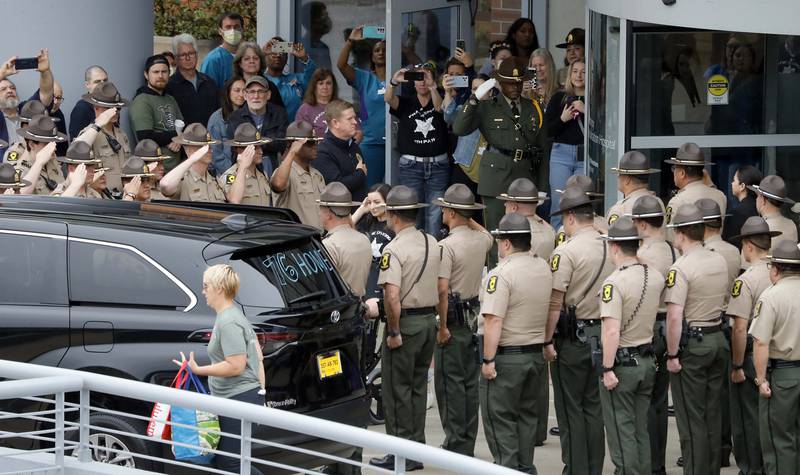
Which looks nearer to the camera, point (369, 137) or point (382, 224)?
point (382, 224)

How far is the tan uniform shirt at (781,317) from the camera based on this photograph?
9.27 meters

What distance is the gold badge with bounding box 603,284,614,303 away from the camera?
929 centimetres

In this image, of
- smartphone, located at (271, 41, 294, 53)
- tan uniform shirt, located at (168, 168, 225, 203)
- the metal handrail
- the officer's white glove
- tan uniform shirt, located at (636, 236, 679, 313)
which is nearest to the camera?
the metal handrail

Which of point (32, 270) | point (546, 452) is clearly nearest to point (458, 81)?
point (546, 452)


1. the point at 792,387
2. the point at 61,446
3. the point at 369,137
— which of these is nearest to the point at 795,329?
the point at 792,387

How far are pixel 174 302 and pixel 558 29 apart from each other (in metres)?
9.64

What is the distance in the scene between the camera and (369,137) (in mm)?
16938

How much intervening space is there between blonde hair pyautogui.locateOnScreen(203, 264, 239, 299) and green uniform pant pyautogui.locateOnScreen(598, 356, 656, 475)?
278 centimetres

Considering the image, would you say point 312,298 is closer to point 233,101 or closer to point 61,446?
point 61,446

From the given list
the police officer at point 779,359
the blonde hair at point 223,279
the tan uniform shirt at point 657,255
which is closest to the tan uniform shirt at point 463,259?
the tan uniform shirt at point 657,255

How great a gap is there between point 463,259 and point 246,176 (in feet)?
8.26

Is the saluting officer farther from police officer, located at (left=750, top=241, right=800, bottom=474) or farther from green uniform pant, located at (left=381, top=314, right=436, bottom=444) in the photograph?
police officer, located at (left=750, top=241, right=800, bottom=474)

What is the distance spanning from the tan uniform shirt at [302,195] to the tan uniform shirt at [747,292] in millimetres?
4060

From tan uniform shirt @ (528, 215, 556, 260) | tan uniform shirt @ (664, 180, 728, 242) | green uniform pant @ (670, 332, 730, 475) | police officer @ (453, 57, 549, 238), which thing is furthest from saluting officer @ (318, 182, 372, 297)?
police officer @ (453, 57, 549, 238)
